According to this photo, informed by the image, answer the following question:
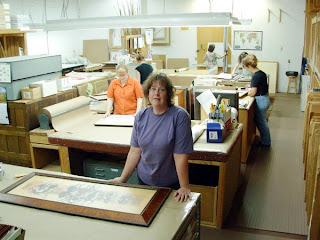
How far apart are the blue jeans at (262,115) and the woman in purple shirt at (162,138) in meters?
3.31

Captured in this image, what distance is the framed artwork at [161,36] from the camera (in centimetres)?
1116

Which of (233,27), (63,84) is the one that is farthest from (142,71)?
(233,27)

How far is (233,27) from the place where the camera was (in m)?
10.4

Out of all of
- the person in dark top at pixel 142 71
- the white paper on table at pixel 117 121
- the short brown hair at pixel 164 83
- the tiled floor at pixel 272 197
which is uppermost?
the short brown hair at pixel 164 83

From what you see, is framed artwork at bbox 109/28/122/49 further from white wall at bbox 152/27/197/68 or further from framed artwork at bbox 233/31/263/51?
framed artwork at bbox 233/31/263/51

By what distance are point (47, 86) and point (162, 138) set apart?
246cm

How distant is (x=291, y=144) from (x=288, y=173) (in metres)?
1.26

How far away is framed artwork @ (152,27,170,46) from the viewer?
11164 mm

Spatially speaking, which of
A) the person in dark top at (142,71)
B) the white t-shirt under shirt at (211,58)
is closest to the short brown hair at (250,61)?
the person in dark top at (142,71)

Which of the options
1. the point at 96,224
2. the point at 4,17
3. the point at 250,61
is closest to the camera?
the point at 96,224

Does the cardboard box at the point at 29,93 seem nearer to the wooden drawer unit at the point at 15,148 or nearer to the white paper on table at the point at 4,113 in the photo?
the white paper on table at the point at 4,113

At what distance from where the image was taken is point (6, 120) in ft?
13.9

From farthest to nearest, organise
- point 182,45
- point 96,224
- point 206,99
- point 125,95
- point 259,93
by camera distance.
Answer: point 182,45
point 259,93
point 125,95
point 206,99
point 96,224

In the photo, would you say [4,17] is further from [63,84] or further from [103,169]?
[103,169]
